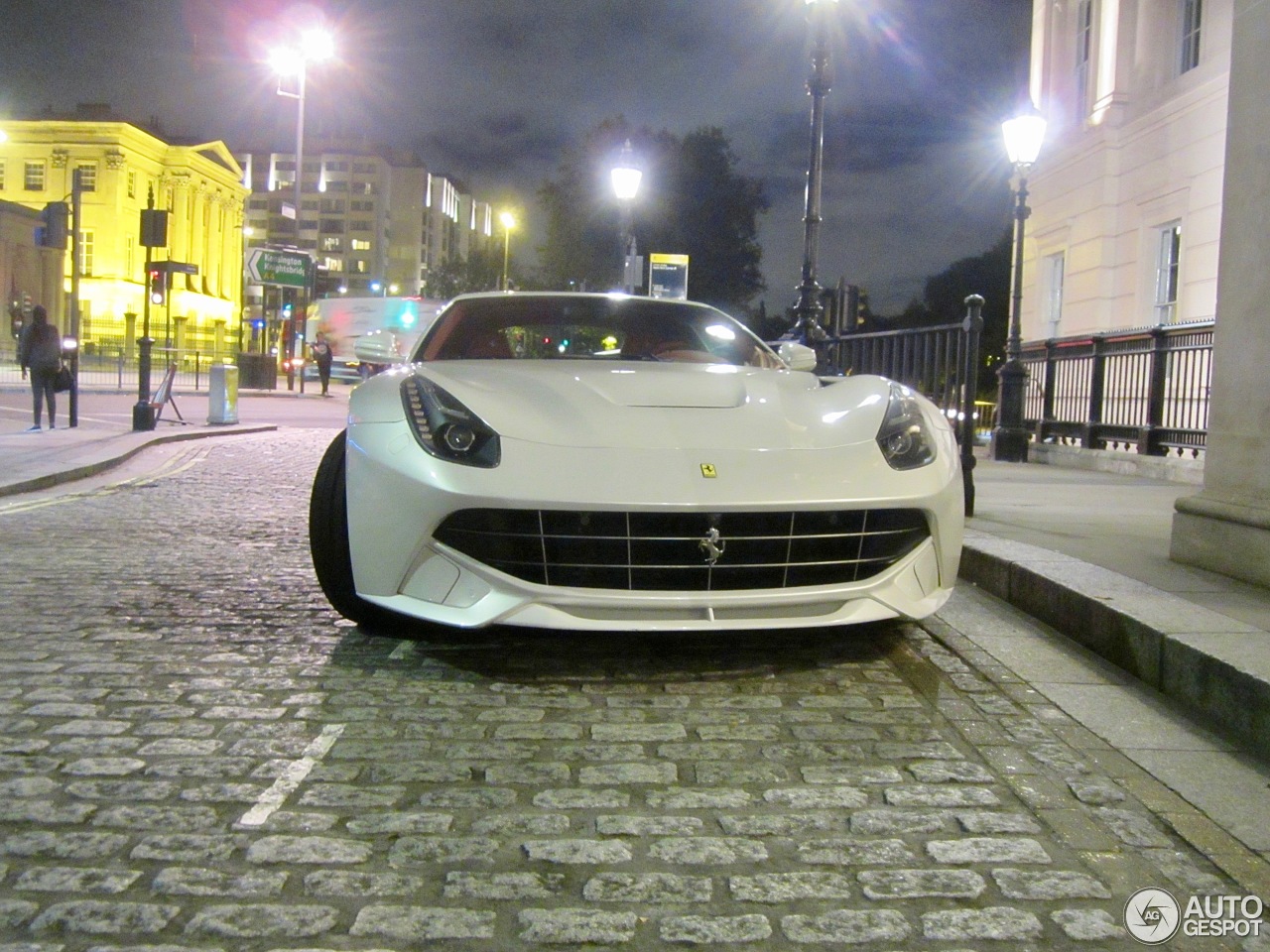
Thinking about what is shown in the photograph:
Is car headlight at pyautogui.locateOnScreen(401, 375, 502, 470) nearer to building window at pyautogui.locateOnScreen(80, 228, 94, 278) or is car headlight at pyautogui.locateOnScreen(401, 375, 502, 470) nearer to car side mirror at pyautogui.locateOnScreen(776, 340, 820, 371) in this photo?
car side mirror at pyautogui.locateOnScreen(776, 340, 820, 371)

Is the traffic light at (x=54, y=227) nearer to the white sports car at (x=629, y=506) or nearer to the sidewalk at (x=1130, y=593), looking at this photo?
the sidewalk at (x=1130, y=593)

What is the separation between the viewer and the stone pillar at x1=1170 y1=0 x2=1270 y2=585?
5168mm

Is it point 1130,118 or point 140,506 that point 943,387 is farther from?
point 1130,118

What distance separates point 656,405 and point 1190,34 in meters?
16.9

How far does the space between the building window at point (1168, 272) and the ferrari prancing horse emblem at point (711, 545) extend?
15.6m

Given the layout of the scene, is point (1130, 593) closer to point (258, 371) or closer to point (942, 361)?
point (942, 361)

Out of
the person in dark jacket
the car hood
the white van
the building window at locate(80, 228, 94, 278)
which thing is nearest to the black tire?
the car hood

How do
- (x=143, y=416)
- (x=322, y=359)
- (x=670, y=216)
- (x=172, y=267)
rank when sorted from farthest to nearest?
(x=670, y=216)
(x=322, y=359)
(x=172, y=267)
(x=143, y=416)

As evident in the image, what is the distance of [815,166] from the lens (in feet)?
47.2

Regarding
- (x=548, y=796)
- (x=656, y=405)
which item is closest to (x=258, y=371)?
(x=656, y=405)

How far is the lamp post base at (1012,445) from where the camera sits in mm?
15602

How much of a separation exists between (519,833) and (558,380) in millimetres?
1959

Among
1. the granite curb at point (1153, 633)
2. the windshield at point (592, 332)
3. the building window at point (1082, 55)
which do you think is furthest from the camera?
the building window at point (1082, 55)
